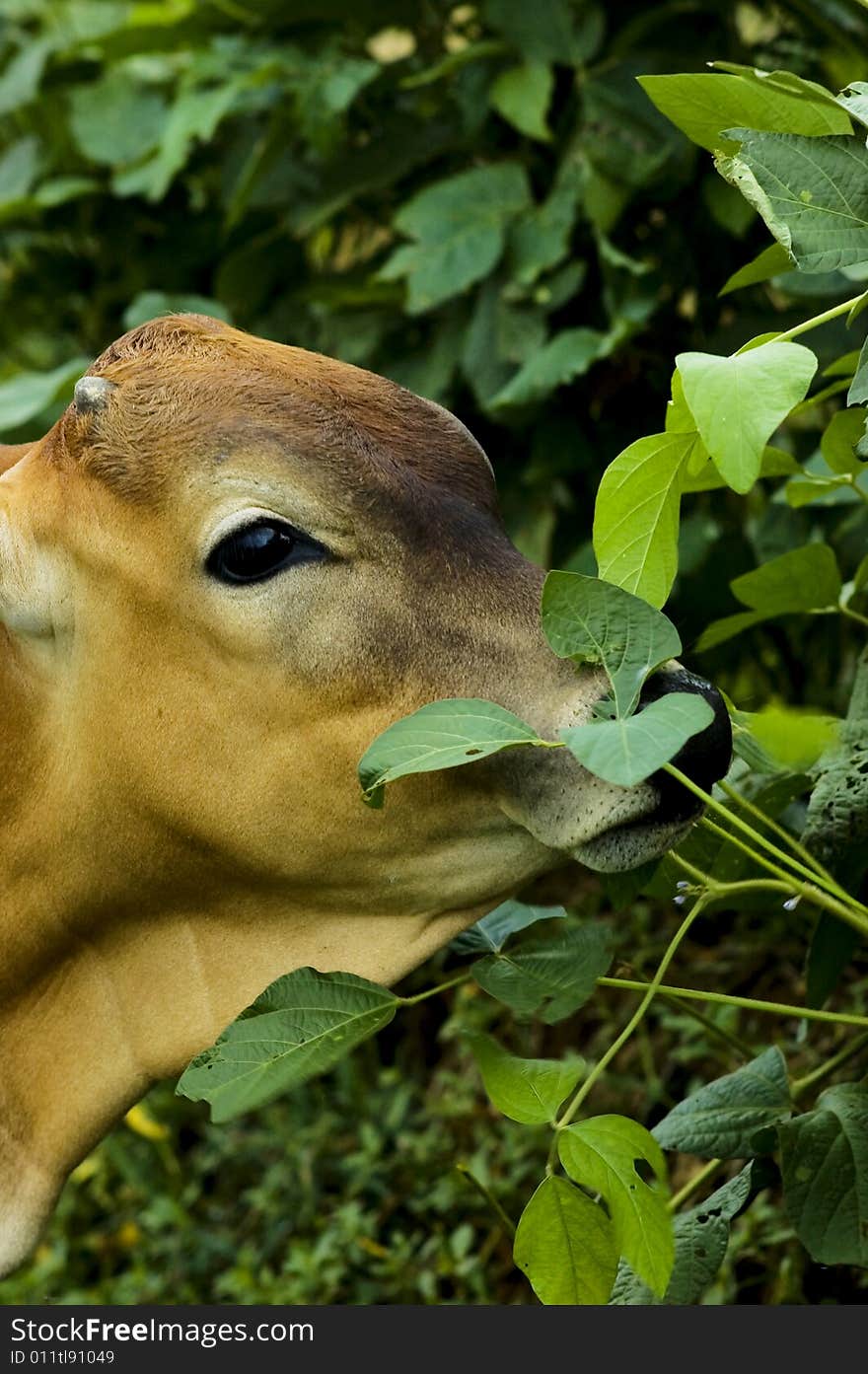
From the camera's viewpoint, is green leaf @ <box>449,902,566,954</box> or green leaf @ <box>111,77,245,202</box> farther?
green leaf @ <box>111,77,245,202</box>

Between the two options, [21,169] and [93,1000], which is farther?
[21,169]

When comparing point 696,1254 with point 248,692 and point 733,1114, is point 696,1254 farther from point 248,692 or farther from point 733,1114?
point 248,692

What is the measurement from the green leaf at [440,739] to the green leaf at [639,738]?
4.5 inches

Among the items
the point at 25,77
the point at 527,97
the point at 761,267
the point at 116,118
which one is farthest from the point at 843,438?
the point at 25,77

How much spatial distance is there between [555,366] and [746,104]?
181 centimetres

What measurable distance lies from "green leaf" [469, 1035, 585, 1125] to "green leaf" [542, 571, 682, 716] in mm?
425

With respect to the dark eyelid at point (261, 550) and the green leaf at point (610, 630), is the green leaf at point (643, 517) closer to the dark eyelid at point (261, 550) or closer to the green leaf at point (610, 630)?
the green leaf at point (610, 630)

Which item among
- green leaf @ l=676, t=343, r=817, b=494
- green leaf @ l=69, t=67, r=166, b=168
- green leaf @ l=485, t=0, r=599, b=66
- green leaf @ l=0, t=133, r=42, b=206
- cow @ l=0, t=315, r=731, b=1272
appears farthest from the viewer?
green leaf @ l=0, t=133, r=42, b=206

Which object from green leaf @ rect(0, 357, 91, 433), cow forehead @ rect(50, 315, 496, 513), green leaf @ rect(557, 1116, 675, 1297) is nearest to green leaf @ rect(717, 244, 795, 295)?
cow forehead @ rect(50, 315, 496, 513)

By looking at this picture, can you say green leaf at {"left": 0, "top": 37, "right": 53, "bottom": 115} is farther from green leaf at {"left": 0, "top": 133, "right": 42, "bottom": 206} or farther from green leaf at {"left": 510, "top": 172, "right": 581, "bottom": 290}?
green leaf at {"left": 510, "top": 172, "right": 581, "bottom": 290}

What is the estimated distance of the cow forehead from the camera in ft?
6.68

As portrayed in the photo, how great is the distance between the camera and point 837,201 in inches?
70.9

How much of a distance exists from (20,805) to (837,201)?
126cm

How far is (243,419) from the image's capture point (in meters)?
2.05
